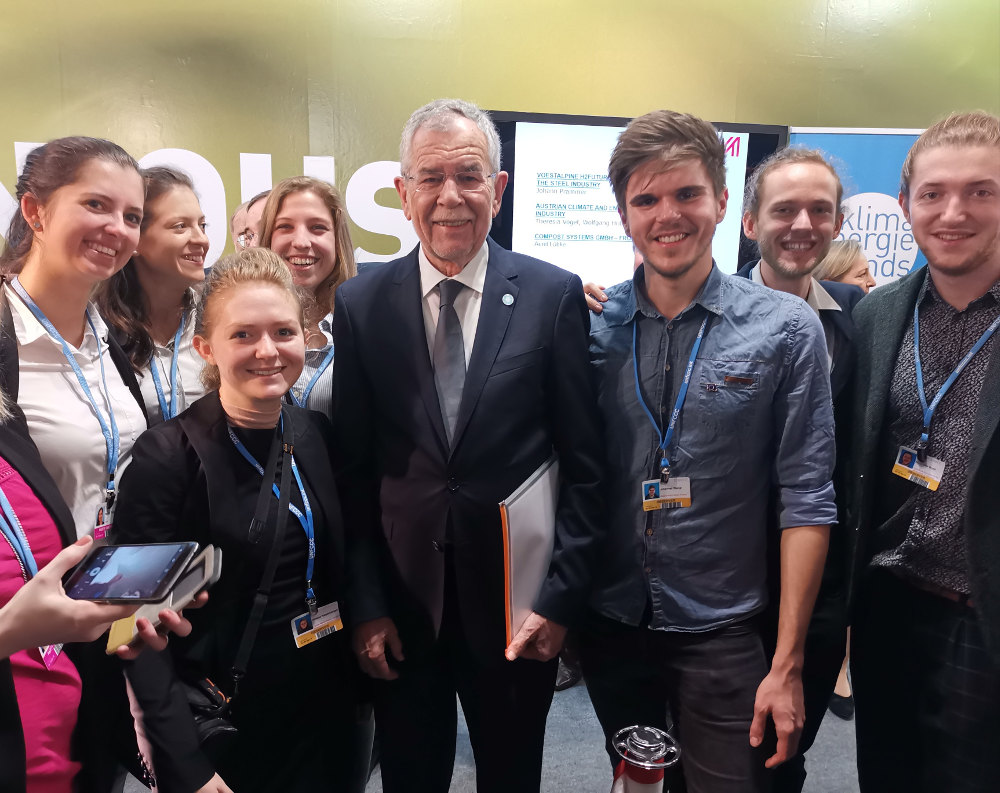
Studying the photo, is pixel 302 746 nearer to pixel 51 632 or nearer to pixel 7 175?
pixel 51 632

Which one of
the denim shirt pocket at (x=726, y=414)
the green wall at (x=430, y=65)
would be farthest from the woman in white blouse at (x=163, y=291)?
the green wall at (x=430, y=65)

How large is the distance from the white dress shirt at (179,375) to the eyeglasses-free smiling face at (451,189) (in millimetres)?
970

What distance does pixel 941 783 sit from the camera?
1.84m

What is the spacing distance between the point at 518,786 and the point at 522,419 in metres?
1.02

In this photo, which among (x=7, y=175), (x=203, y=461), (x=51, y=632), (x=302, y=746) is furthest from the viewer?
(x=7, y=175)

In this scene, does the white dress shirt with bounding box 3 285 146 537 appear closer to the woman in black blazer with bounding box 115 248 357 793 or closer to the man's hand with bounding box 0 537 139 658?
the woman in black blazer with bounding box 115 248 357 793

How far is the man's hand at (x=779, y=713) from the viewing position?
5.56 ft

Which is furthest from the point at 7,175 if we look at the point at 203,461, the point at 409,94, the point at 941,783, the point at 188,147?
the point at 941,783

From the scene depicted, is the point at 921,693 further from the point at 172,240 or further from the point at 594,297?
the point at 172,240

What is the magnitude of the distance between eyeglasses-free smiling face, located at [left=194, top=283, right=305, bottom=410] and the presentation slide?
2.88m

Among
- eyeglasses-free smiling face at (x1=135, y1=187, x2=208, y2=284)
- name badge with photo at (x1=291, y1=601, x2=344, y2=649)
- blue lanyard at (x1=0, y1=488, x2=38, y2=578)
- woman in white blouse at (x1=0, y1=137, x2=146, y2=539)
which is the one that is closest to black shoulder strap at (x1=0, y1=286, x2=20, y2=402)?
woman in white blouse at (x1=0, y1=137, x2=146, y2=539)

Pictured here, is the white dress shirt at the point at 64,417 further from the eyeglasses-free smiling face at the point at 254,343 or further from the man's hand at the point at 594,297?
the man's hand at the point at 594,297

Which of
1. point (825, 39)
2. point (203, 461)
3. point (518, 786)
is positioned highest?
point (825, 39)

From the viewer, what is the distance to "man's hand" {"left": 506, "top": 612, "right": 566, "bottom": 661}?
1.75m
